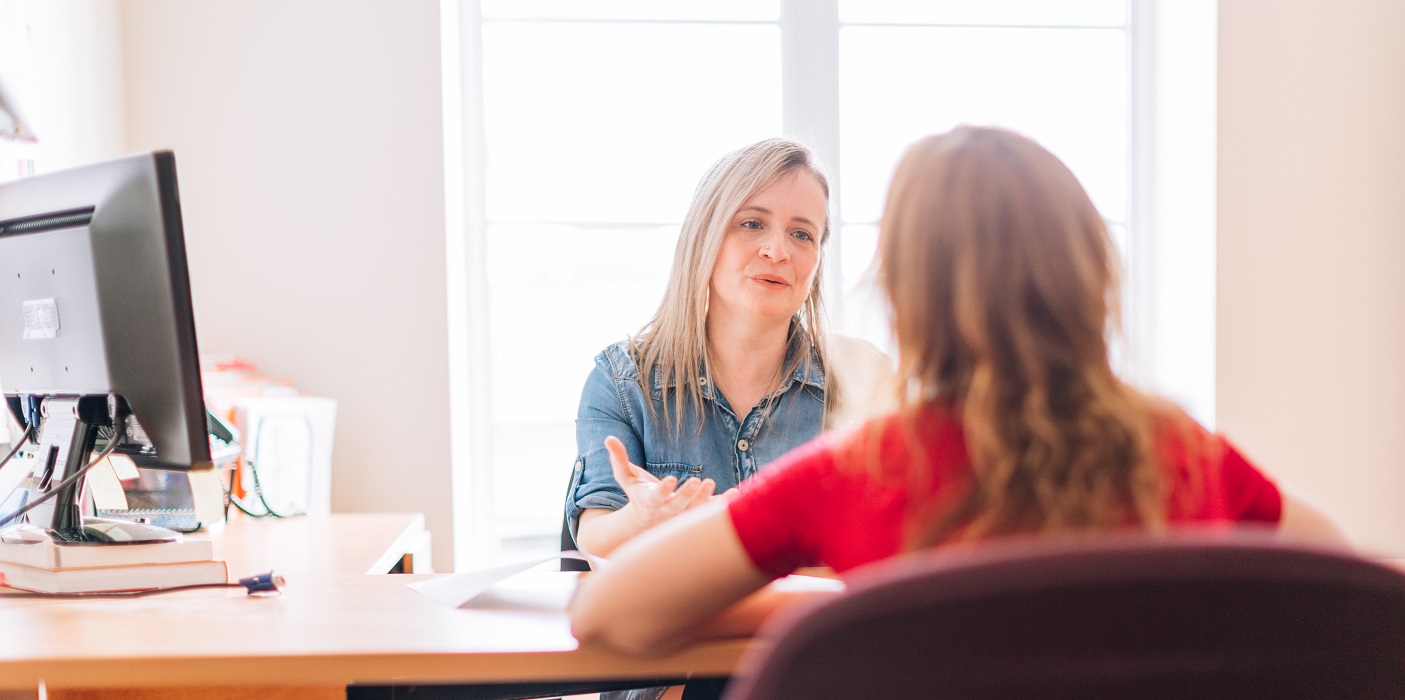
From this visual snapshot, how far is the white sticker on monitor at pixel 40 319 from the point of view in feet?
4.12

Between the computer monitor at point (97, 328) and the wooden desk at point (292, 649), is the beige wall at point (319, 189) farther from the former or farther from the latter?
the wooden desk at point (292, 649)

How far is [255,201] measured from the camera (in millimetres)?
2525

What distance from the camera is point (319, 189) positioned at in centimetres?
254

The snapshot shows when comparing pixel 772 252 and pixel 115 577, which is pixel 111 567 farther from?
pixel 772 252

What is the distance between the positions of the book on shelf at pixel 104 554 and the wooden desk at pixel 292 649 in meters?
0.07

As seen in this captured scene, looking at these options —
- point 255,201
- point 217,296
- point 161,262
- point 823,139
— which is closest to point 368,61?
point 255,201

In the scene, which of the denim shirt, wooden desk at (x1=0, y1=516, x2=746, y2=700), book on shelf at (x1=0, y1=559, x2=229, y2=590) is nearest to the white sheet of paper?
wooden desk at (x1=0, y1=516, x2=746, y2=700)

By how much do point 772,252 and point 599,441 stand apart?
43 cm

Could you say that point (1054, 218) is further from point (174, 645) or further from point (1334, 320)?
point (1334, 320)

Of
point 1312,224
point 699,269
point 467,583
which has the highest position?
point 1312,224

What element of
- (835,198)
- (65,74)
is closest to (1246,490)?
(835,198)

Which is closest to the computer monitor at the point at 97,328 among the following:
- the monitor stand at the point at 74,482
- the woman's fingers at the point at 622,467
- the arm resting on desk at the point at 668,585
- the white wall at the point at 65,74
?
the monitor stand at the point at 74,482

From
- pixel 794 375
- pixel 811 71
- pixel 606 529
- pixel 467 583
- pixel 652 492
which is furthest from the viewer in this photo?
pixel 811 71

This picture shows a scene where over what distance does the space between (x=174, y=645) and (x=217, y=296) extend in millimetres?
1829
